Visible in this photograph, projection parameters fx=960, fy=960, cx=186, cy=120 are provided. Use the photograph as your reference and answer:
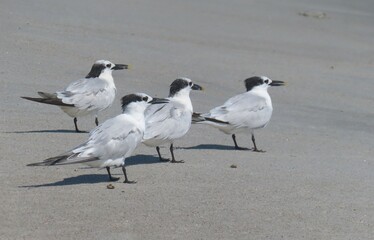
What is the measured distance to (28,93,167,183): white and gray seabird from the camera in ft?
20.5

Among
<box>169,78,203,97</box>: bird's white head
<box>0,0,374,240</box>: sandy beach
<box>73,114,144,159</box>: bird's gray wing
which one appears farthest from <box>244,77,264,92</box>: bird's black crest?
<box>73,114,144,159</box>: bird's gray wing

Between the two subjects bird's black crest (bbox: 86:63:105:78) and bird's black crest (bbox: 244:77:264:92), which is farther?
bird's black crest (bbox: 244:77:264:92)

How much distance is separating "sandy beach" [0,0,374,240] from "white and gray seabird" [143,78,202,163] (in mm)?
185

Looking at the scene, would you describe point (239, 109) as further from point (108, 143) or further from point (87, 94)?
point (108, 143)

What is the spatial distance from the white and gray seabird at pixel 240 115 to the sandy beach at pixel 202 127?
187 millimetres

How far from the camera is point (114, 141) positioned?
6.50 meters

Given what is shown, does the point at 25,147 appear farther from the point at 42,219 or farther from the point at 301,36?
the point at 301,36

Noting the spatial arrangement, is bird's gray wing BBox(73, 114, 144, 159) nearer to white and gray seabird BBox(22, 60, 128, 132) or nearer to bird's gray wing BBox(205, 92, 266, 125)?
white and gray seabird BBox(22, 60, 128, 132)

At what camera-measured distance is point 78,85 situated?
8.33 metres

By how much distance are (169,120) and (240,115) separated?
3.78 feet

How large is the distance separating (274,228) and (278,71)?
6804mm

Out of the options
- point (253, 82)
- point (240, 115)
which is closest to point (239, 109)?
point (240, 115)

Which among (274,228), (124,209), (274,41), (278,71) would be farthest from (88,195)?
(274,41)

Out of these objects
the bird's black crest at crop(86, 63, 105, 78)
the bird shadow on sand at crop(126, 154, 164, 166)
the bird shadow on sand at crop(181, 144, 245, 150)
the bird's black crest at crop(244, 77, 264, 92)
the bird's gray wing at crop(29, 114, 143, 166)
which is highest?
the bird's gray wing at crop(29, 114, 143, 166)
